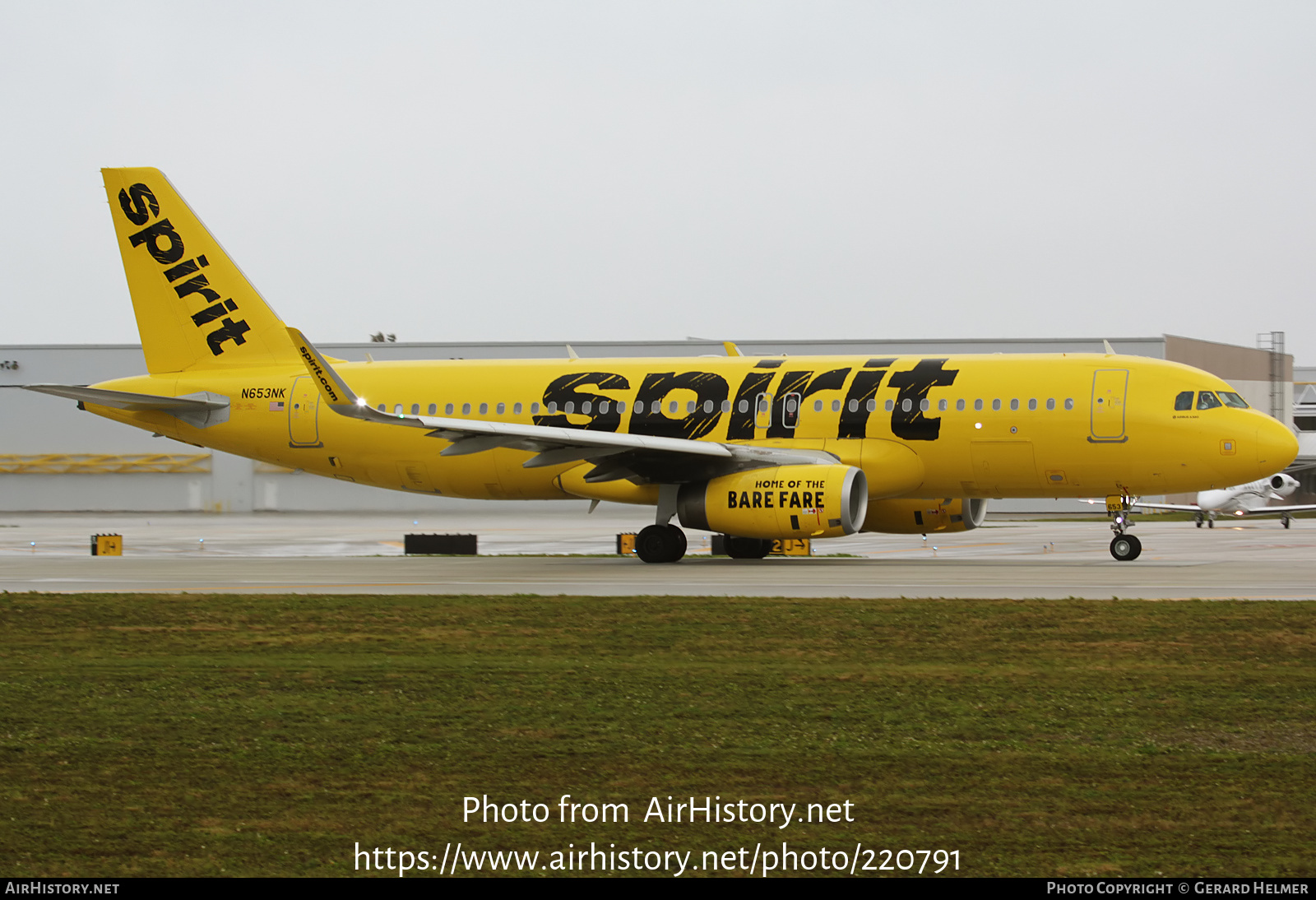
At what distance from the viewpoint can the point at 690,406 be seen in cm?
2745

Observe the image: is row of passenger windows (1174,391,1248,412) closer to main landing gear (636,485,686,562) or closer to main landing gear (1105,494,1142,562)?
main landing gear (1105,494,1142,562)

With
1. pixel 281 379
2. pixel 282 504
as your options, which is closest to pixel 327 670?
pixel 281 379

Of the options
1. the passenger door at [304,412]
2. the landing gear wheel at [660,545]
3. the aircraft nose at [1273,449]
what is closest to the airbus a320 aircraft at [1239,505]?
the aircraft nose at [1273,449]

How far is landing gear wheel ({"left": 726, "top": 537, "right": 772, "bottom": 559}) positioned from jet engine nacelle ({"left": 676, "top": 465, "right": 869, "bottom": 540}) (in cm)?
325

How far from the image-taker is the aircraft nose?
81.0ft

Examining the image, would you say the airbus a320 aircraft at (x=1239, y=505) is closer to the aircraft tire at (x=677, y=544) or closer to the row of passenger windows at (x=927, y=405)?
the row of passenger windows at (x=927, y=405)

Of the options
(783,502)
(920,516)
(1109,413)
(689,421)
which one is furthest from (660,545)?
(1109,413)

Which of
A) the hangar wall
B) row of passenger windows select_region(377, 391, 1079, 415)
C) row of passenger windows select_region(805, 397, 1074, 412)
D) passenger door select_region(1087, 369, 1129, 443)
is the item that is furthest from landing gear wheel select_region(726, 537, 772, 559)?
the hangar wall

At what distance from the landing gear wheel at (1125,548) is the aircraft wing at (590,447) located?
5.60 meters

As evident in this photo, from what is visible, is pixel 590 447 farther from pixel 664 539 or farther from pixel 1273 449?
pixel 1273 449

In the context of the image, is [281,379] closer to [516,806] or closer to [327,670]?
[327,670]

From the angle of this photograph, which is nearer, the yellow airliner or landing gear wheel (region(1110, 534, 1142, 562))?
the yellow airliner

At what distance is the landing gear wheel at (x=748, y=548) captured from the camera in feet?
93.3

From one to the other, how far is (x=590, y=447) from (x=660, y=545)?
267 cm
